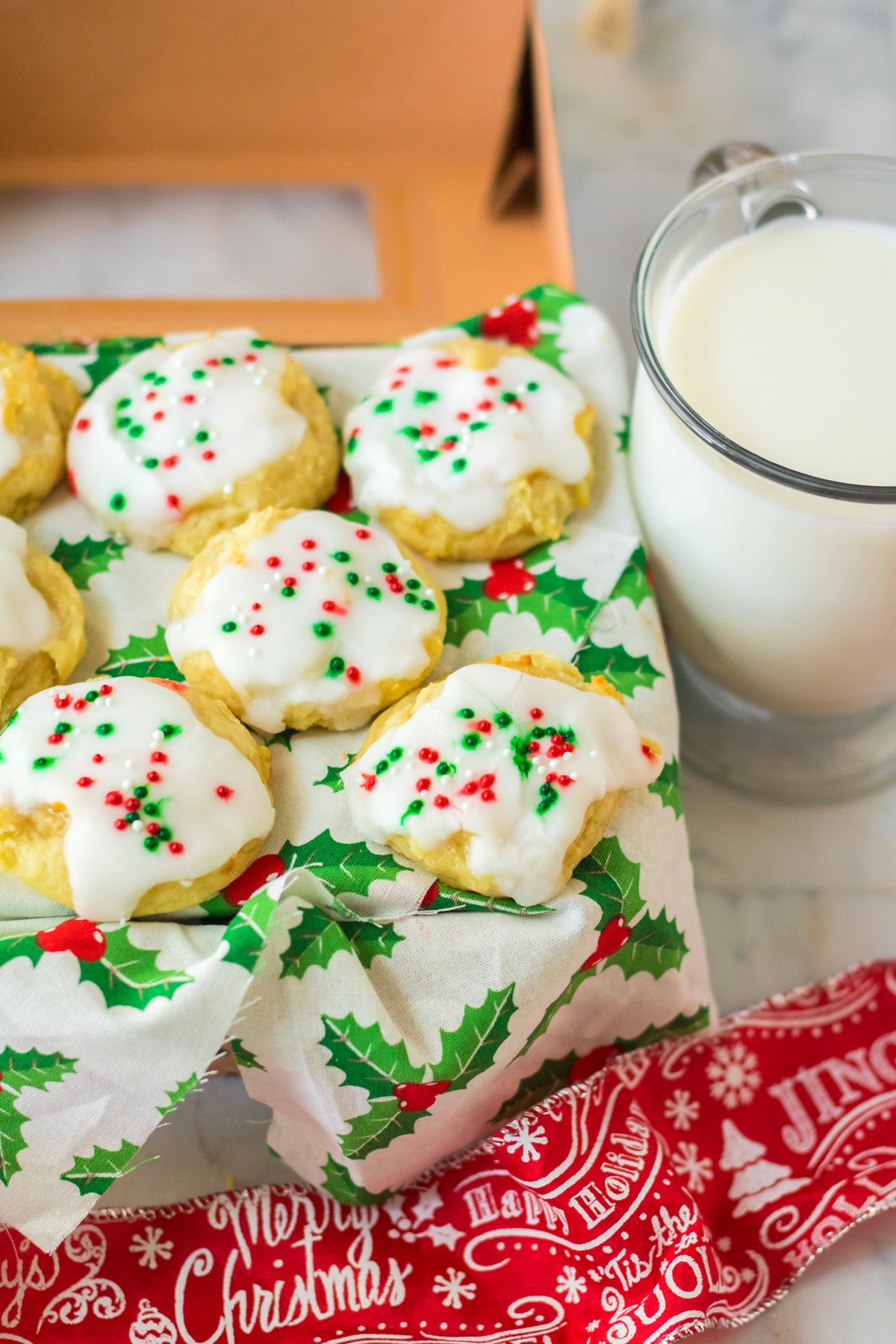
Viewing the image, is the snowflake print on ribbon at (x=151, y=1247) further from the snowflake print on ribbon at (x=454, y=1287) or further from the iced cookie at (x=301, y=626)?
the iced cookie at (x=301, y=626)

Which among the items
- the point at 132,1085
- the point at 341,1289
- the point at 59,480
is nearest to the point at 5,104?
the point at 59,480

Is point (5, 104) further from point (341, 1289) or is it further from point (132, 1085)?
point (341, 1289)

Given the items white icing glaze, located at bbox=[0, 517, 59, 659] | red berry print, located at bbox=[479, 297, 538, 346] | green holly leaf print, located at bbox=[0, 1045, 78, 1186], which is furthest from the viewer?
red berry print, located at bbox=[479, 297, 538, 346]

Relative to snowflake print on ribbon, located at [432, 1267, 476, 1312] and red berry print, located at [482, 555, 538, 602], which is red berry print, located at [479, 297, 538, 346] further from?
snowflake print on ribbon, located at [432, 1267, 476, 1312]

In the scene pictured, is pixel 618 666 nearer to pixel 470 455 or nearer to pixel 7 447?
pixel 470 455

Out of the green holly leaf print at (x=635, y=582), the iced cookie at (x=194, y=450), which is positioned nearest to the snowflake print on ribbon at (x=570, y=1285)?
the green holly leaf print at (x=635, y=582)

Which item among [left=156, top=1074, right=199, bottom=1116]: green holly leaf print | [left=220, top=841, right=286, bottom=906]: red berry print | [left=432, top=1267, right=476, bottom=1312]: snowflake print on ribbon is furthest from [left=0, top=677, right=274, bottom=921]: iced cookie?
[left=432, top=1267, right=476, bottom=1312]: snowflake print on ribbon
